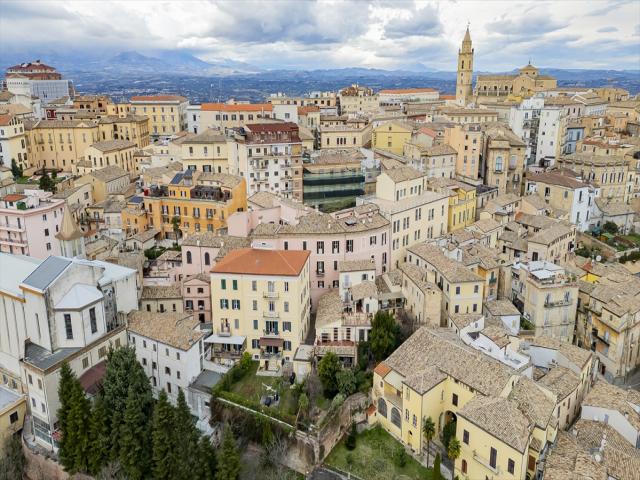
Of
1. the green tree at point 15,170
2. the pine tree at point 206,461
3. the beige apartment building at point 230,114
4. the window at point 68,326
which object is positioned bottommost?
the pine tree at point 206,461

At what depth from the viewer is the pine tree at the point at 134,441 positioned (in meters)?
35.7

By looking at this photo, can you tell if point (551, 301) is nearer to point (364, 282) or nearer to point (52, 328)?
point (364, 282)

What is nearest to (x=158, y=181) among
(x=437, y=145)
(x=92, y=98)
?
(x=437, y=145)

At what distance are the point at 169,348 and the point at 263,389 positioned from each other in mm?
7566

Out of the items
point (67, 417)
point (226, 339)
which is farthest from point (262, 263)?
point (67, 417)

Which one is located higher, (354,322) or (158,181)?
(158,181)

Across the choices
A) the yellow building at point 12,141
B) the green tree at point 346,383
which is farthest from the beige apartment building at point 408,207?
the yellow building at point 12,141

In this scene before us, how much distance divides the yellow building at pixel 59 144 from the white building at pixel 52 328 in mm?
52270

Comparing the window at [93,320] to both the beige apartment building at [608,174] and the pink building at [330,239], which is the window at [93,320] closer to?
the pink building at [330,239]

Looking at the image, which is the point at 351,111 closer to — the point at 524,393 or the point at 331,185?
the point at 331,185

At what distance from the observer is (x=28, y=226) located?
56062mm

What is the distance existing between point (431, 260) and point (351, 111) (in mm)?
76289

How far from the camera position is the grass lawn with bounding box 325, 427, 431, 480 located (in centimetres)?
3484

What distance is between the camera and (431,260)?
1976 inches
